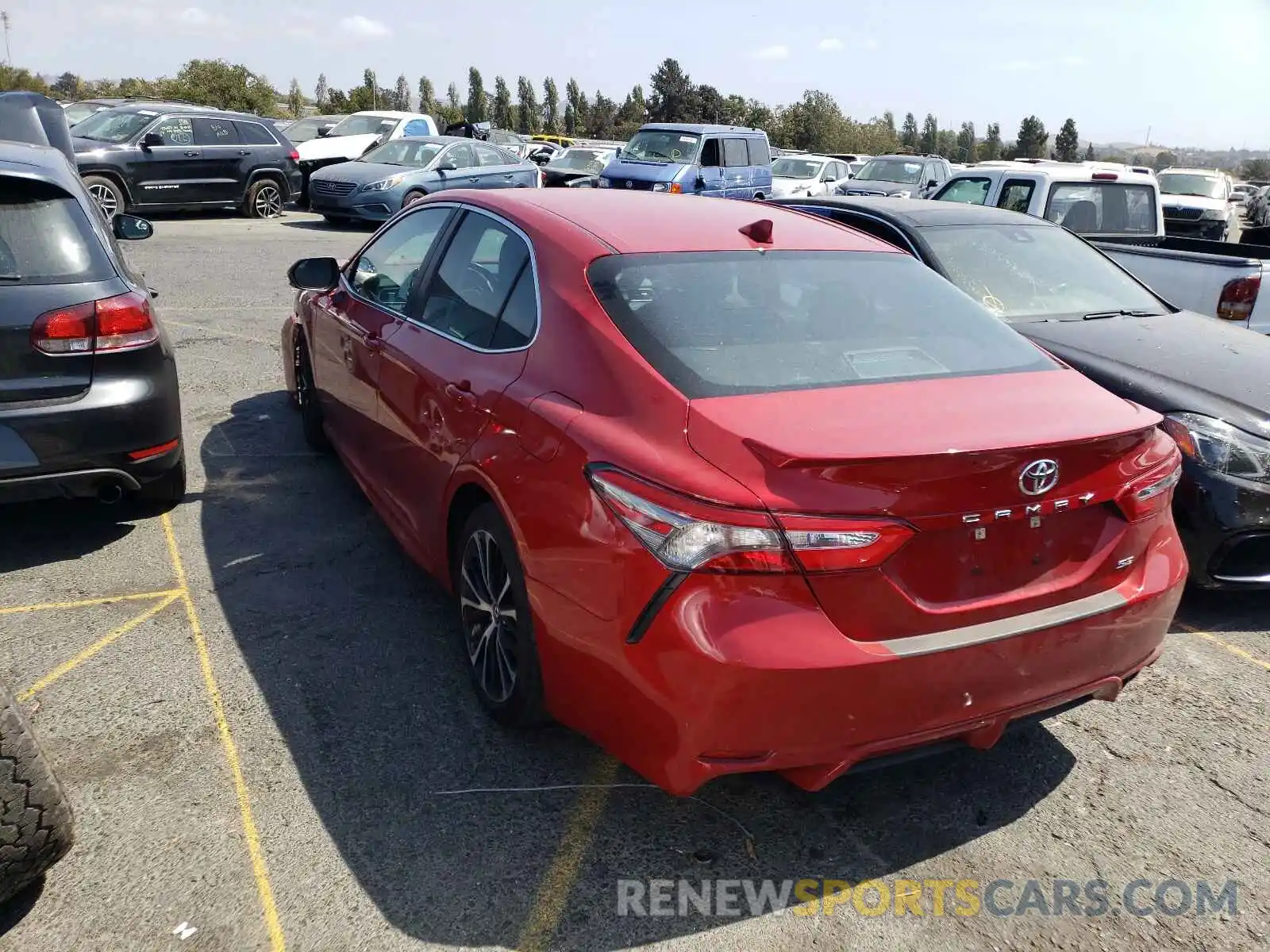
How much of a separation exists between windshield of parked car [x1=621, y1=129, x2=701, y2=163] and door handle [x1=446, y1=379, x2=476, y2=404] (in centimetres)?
1581

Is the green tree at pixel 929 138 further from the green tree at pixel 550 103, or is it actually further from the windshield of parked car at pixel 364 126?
the windshield of parked car at pixel 364 126

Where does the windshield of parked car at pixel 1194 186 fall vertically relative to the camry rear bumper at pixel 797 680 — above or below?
below

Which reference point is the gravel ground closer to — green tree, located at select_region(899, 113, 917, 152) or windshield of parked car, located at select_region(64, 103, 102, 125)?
windshield of parked car, located at select_region(64, 103, 102, 125)

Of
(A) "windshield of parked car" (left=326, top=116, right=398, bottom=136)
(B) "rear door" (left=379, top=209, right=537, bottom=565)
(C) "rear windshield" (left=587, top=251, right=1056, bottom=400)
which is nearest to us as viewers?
(C) "rear windshield" (left=587, top=251, right=1056, bottom=400)

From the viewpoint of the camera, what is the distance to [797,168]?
79.8 feet

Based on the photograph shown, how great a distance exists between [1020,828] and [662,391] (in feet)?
5.31

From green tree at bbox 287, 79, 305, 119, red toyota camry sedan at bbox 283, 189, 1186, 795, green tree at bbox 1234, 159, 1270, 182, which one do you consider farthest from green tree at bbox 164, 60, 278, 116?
green tree at bbox 1234, 159, 1270, 182

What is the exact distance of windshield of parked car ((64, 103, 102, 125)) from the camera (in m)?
19.0

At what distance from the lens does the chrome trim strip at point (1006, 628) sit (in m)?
2.56

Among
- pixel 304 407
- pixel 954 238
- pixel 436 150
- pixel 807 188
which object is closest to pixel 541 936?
pixel 304 407

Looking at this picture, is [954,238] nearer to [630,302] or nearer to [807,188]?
[630,302]

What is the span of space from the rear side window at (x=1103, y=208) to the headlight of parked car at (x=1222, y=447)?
5332mm

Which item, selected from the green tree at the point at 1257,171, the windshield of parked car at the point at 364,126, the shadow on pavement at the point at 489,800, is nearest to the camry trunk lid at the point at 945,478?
the shadow on pavement at the point at 489,800

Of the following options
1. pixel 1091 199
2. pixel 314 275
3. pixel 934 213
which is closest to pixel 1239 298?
pixel 934 213
